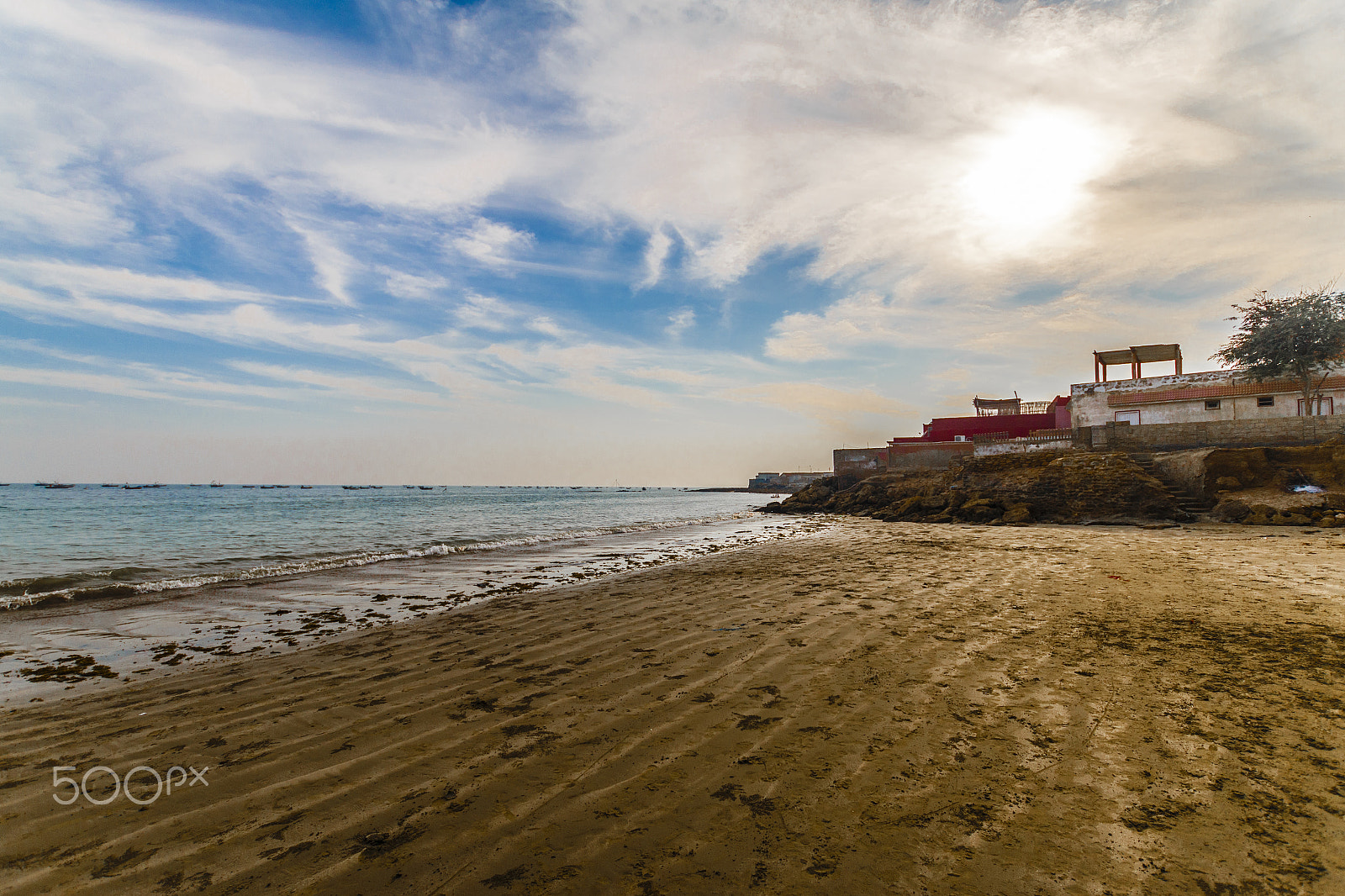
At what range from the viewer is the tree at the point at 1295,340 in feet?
76.8

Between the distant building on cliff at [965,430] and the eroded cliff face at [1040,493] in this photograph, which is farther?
the distant building on cliff at [965,430]

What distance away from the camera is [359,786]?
10.6 ft

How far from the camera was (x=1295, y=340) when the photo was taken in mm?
23812

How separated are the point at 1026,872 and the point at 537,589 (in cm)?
894

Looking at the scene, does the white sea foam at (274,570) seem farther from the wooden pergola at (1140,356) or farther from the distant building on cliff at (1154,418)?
the wooden pergola at (1140,356)

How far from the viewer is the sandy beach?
2.38 m

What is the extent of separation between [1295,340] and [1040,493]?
1447 centimetres

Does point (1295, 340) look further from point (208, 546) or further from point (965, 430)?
point (208, 546)

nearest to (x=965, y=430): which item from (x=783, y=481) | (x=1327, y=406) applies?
(x=1327, y=406)

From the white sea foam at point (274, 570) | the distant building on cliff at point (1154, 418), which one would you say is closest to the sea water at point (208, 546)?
the white sea foam at point (274, 570)

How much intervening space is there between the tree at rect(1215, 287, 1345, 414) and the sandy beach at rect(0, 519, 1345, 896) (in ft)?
87.2

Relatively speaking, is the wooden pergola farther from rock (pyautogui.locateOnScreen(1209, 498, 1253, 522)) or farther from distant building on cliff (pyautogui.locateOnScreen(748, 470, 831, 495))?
distant building on cliff (pyautogui.locateOnScreen(748, 470, 831, 495))

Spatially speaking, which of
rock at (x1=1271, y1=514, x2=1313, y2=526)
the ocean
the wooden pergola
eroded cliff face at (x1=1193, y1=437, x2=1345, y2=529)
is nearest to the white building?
the wooden pergola

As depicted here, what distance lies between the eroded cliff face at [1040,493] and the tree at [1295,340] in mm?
11094
